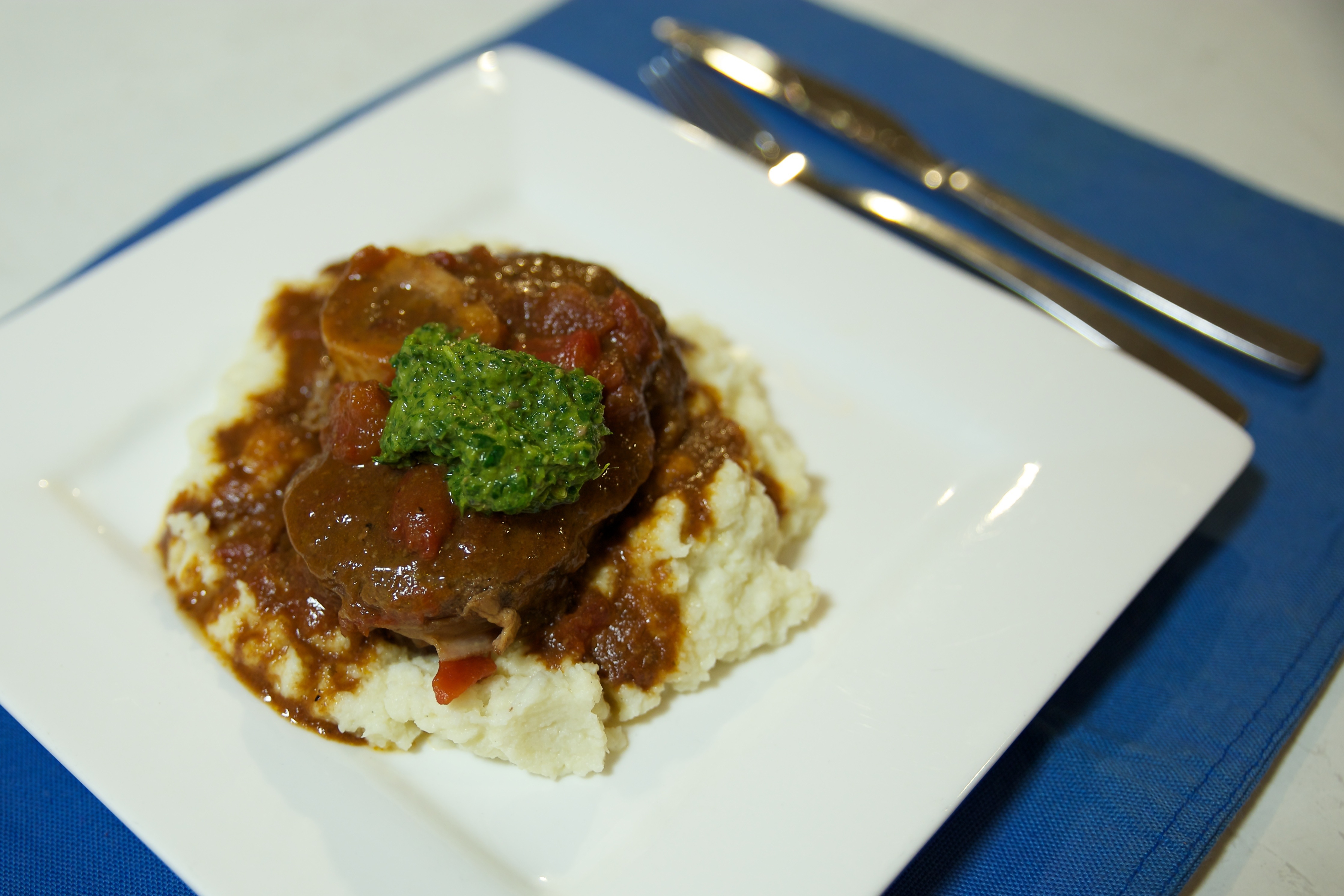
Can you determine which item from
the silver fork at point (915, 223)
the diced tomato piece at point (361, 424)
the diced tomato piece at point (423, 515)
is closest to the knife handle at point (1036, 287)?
the silver fork at point (915, 223)

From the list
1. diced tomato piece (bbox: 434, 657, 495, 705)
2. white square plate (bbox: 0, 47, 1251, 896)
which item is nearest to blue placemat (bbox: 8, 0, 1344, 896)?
white square plate (bbox: 0, 47, 1251, 896)

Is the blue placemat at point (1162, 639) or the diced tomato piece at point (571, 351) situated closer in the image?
the blue placemat at point (1162, 639)

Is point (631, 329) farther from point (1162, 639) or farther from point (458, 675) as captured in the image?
point (1162, 639)

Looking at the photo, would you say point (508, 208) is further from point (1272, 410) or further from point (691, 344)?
point (1272, 410)

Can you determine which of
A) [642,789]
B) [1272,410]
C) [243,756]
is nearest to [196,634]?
[243,756]

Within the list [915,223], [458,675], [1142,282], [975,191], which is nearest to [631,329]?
[458,675]

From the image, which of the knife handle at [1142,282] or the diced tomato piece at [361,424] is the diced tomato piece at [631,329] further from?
the knife handle at [1142,282]
